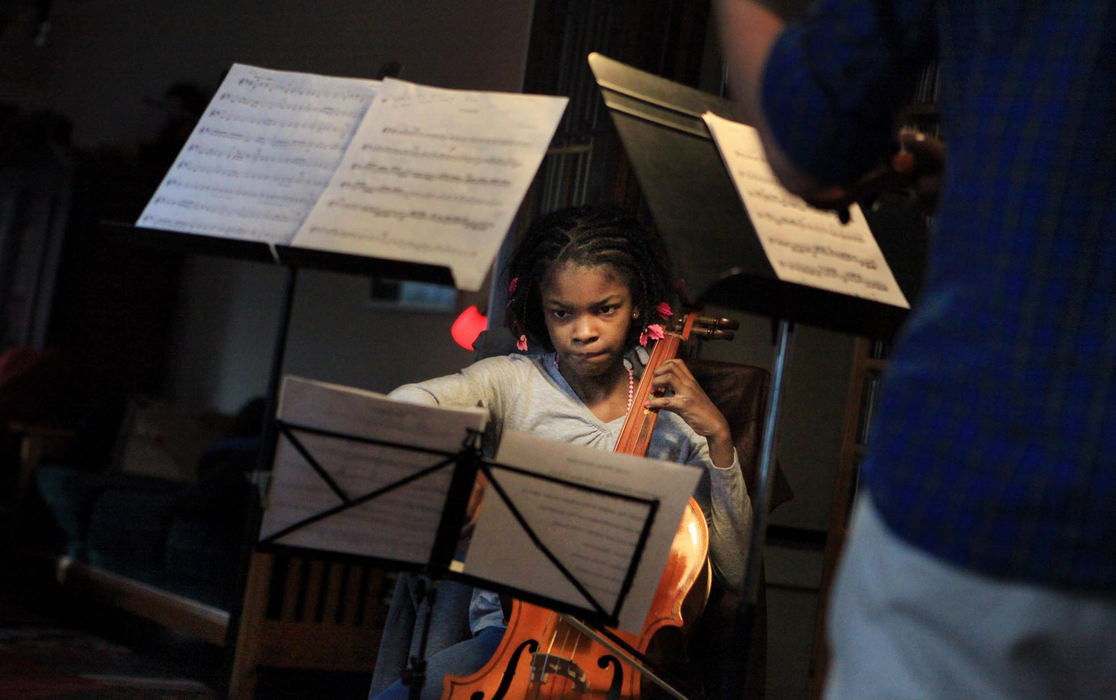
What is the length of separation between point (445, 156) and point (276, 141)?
0.90ft

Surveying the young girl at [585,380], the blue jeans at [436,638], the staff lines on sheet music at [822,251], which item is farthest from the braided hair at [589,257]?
A: the staff lines on sheet music at [822,251]

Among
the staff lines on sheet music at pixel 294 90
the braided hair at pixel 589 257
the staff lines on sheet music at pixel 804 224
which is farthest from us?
the braided hair at pixel 589 257

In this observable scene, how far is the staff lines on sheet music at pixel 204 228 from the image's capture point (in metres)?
1.44

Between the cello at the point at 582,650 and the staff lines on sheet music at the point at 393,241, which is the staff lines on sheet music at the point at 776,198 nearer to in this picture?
the staff lines on sheet music at the point at 393,241

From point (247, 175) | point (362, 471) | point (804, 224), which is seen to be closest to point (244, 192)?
point (247, 175)

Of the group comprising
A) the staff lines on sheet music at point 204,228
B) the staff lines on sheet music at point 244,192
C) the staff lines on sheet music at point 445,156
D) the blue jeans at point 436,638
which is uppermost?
the staff lines on sheet music at point 445,156

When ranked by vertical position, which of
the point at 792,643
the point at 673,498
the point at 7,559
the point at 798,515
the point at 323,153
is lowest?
the point at 7,559

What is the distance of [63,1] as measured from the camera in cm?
698

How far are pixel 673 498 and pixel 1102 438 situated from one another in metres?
0.72

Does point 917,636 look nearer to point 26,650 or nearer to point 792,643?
point 792,643

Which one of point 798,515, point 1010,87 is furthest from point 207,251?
point 798,515

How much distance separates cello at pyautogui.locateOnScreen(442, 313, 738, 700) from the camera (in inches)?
63.9

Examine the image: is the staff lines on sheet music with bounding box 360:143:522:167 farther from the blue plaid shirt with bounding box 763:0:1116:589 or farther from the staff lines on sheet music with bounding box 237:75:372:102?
the blue plaid shirt with bounding box 763:0:1116:589

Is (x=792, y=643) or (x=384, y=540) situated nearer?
(x=384, y=540)
